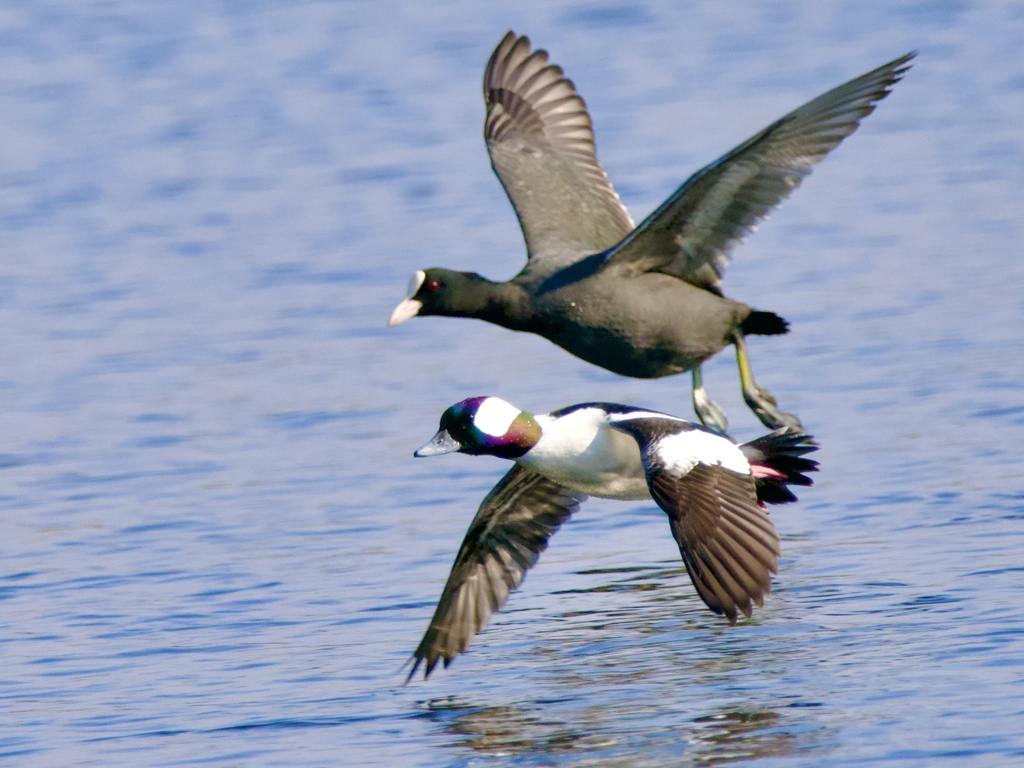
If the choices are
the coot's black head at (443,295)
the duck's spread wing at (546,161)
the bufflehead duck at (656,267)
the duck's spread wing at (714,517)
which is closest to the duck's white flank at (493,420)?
the duck's spread wing at (714,517)

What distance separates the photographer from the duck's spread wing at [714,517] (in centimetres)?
652

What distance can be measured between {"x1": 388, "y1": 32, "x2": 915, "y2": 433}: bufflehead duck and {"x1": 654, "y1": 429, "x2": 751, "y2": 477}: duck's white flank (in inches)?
48.0

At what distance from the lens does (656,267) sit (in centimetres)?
890

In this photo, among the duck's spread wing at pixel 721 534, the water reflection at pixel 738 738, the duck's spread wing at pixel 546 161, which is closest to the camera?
the water reflection at pixel 738 738

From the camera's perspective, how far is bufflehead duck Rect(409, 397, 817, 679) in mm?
6680

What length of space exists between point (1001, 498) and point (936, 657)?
6.69 ft

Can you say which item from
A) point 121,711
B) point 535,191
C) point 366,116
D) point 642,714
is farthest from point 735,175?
point 366,116

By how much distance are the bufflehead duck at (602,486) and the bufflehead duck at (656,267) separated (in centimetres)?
76

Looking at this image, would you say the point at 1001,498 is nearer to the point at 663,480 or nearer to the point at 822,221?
the point at 663,480

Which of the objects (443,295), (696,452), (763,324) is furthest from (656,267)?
(696,452)

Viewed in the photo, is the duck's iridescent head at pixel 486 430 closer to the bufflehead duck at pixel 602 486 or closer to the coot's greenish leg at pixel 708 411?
the bufflehead duck at pixel 602 486

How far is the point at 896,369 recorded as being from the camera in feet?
35.8

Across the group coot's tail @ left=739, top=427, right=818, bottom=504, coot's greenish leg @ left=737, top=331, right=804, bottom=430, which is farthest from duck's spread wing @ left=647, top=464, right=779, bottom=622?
coot's greenish leg @ left=737, top=331, right=804, bottom=430

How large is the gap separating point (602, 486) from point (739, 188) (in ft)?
4.78
